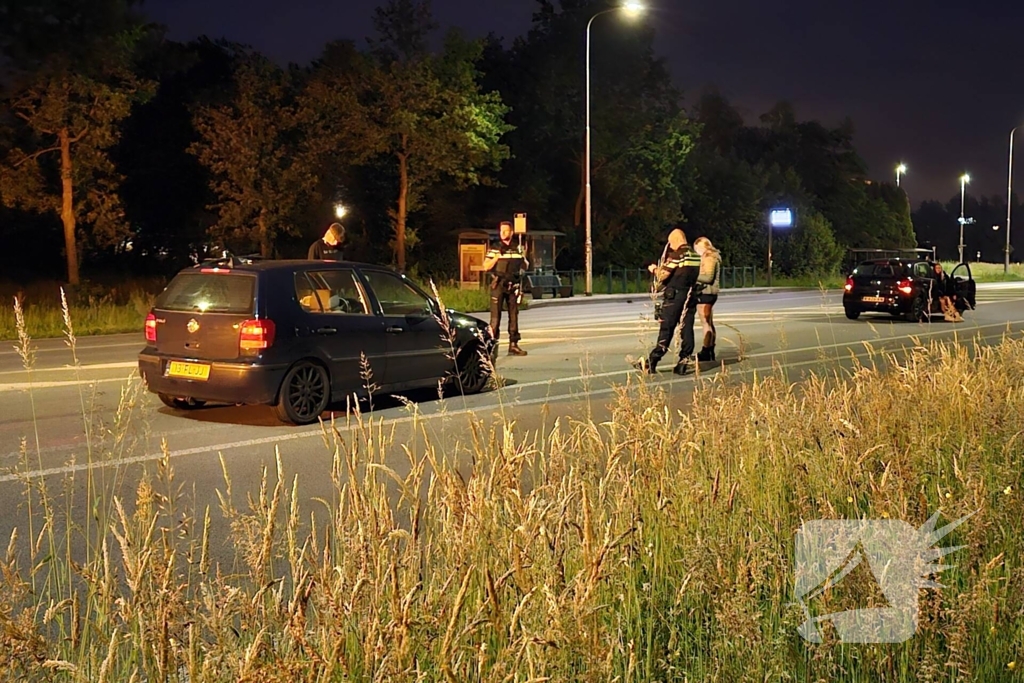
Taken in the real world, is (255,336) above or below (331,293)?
below

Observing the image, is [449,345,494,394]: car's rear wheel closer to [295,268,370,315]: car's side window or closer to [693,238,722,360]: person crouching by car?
[295,268,370,315]: car's side window

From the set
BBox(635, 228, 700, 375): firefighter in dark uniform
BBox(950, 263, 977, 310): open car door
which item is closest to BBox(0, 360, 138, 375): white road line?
BBox(635, 228, 700, 375): firefighter in dark uniform

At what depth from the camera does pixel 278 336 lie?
10016 millimetres

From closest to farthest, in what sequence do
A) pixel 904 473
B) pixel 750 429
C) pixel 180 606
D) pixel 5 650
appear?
1. pixel 5 650
2. pixel 180 606
3. pixel 904 473
4. pixel 750 429

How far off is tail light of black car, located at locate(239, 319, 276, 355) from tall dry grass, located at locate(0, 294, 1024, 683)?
14.1ft

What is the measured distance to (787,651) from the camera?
3.66 metres

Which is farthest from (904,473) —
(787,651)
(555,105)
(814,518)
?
(555,105)

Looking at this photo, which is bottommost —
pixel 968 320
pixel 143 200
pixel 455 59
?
pixel 968 320

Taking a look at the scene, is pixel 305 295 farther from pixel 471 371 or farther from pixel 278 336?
pixel 471 371

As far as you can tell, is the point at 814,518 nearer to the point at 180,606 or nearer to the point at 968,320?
the point at 180,606

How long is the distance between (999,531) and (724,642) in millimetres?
2053

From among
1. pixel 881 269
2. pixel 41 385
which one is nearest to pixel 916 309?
pixel 881 269

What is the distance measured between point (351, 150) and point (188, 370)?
1150 inches

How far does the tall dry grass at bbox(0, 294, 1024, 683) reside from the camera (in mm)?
2994
